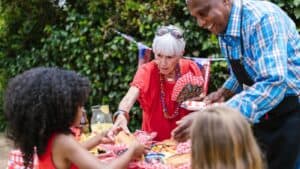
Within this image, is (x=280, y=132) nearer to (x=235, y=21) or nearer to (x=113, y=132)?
(x=235, y=21)

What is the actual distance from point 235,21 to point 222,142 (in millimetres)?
568

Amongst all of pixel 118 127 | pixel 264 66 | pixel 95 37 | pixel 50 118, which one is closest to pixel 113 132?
pixel 118 127

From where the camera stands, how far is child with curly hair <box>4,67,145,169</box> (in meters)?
2.29

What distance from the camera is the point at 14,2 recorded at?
724 cm

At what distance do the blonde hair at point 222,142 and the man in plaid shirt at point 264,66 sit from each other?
0.20 meters

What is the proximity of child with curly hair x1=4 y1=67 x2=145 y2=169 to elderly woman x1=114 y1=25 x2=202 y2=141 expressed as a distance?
2.96ft

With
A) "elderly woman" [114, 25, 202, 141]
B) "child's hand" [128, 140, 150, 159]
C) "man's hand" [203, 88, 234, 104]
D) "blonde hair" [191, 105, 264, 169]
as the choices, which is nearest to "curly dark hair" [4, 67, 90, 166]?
"child's hand" [128, 140, 150, 159]

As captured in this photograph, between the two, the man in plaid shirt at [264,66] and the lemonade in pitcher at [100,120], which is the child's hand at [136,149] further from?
the lemonade in pitcher at [100,120]

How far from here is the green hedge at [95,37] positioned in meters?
4.85

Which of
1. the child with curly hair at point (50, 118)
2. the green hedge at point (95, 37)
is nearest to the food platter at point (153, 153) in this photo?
the child with curly hair at point (50, 118)

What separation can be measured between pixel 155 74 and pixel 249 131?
1.48 metres

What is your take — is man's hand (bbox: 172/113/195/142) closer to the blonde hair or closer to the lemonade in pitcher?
the blonde hair

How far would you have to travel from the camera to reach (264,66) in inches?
82.5

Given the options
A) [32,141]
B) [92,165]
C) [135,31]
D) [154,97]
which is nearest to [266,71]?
[92,165]
